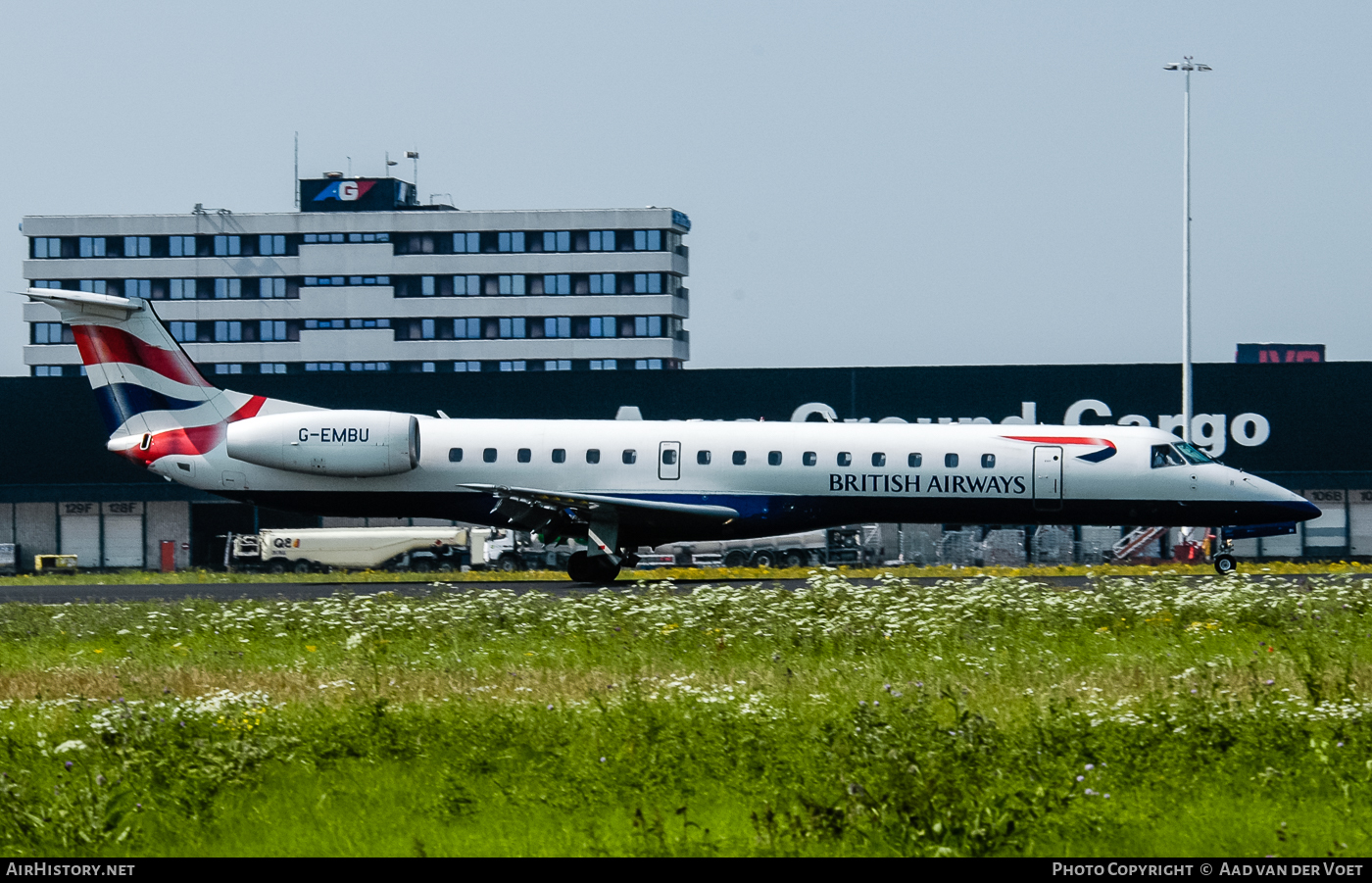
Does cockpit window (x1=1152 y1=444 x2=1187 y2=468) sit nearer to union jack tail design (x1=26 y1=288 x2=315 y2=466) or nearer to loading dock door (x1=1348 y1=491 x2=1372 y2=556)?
loading dock door (x1=1348 y1=491 x2=1372 y2=556)

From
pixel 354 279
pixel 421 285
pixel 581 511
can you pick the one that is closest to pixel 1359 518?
pixel 581 511

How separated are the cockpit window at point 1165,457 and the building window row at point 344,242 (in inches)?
3171

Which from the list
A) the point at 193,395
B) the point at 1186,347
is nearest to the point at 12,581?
the point at 193,395

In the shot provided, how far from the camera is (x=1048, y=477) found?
92.6 ft

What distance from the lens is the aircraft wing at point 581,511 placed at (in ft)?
91.2

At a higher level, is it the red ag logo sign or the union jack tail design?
the red ag logo sign

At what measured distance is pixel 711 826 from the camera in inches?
360

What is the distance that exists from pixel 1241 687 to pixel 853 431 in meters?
16.7

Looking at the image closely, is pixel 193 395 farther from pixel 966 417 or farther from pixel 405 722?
pixel 966 417

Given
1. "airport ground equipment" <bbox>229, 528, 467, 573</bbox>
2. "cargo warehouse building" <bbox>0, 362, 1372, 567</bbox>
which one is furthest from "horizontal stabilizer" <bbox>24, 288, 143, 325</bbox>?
"airport ground equipment" <bbox>229, 528, 467, 573</bbox>

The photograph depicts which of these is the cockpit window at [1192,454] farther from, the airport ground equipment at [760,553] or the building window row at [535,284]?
the building window row at [535,284]

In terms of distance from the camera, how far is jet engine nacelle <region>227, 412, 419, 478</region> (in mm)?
28547

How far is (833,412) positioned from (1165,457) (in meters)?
16.0

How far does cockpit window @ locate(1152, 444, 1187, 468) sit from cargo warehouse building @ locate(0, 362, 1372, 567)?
523 inches
